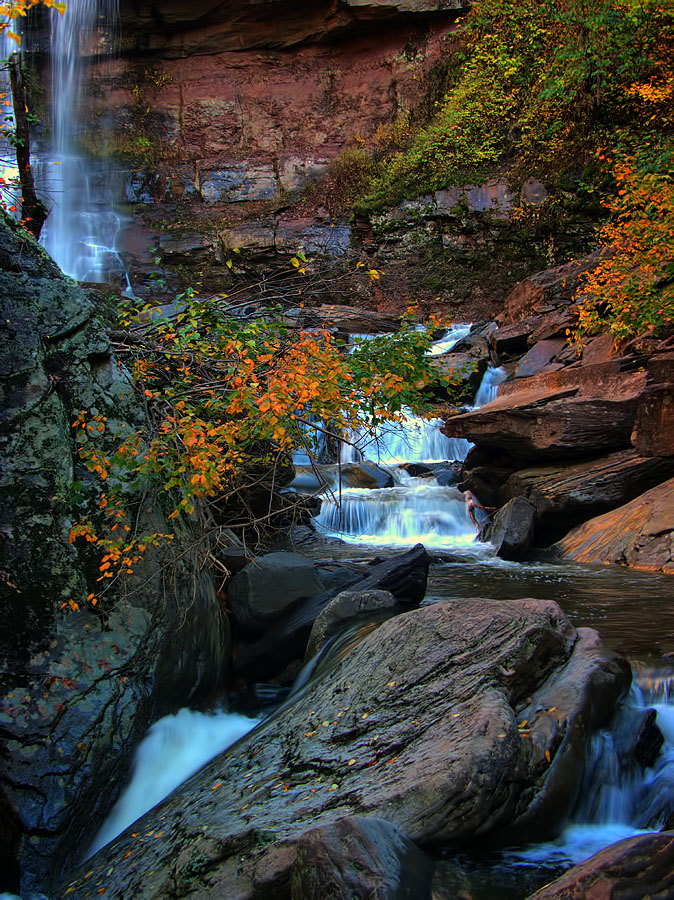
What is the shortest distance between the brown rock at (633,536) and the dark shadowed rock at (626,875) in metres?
5.79

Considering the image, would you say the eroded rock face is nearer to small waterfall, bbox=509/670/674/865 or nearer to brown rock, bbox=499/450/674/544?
small waterfall, bbox=509/670/674/865

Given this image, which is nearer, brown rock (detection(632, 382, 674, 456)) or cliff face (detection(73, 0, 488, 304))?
brown rock (detection(632, 382, 674, 456))

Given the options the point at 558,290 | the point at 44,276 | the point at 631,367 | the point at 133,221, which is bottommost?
the point at 631,367

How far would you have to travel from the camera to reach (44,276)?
16.8ft

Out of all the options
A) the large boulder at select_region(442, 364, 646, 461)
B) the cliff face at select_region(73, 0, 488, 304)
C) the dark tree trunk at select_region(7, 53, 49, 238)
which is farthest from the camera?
the cliff face at select_region(73, 0, 488, 304)

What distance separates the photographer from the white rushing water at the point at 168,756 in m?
4.16

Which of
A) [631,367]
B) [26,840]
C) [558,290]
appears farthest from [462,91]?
[26,840]

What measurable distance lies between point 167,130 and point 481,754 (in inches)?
1104

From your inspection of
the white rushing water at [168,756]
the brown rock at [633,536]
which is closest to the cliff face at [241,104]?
the brown rock at [633,536]

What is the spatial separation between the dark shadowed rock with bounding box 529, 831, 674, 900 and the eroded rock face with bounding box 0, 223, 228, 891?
2.84 meters

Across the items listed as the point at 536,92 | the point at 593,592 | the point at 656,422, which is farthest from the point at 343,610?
the point at 536,92

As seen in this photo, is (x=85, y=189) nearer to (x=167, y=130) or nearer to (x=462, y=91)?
(x=167, y=130)

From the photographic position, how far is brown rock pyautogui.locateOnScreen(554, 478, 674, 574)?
7625 millimetres

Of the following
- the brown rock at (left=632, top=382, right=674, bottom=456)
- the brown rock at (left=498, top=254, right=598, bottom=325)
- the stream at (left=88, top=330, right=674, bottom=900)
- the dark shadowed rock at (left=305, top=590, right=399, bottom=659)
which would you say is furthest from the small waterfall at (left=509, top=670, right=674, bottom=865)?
the brown rock at (left=498, top=254, right=598, bottom=325)
